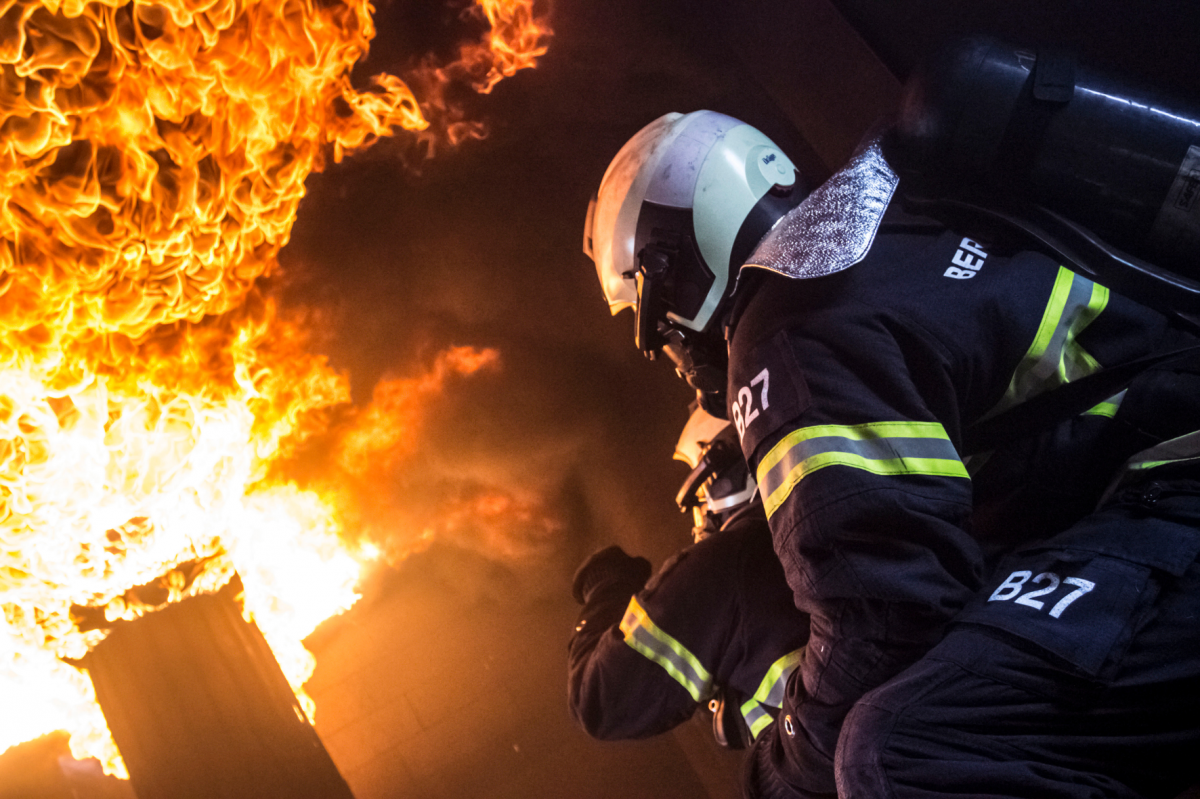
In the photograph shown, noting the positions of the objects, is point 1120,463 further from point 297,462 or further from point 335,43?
point 297,462

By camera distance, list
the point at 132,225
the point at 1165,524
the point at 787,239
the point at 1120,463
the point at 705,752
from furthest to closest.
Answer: the point at 705,752, the point at 132,225, the point at 787,239, the point at 1120,463, the point at 1165,524

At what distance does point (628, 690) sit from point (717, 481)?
1.02m

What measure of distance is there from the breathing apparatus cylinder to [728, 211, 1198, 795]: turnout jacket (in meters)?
0.20

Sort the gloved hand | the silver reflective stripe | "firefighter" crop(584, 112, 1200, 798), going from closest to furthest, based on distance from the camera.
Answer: "firefighter" crop(584, 112, 1200, 798), the silver reflective stripe, the gloved hand

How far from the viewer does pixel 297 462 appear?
444 centimetres

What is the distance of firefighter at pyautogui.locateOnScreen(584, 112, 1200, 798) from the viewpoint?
5.05 ft

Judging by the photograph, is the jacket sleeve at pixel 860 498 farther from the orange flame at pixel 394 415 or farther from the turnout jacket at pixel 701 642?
the orange flame at pixel 394 415

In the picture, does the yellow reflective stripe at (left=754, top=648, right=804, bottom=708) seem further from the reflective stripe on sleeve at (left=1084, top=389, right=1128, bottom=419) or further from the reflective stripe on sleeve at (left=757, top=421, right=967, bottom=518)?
the reflective stripe on sleeve at (left=1084, top=389, right=1128, bottom=419)

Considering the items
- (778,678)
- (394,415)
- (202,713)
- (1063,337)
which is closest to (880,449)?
(1063,337)

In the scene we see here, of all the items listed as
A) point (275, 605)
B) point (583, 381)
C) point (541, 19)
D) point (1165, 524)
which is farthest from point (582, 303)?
point (1165, 524)

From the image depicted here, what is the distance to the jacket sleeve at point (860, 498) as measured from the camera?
177cm

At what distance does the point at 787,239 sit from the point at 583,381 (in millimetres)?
2329

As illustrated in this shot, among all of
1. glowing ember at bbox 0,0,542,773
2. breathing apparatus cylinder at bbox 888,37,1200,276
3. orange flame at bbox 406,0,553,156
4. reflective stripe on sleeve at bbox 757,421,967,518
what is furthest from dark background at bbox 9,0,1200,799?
reflective stripe on sleeve at bbox 757,421,967,518

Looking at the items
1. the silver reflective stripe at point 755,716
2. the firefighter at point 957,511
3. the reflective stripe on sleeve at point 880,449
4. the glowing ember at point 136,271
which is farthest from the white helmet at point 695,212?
the glowing ember at point 136,271
